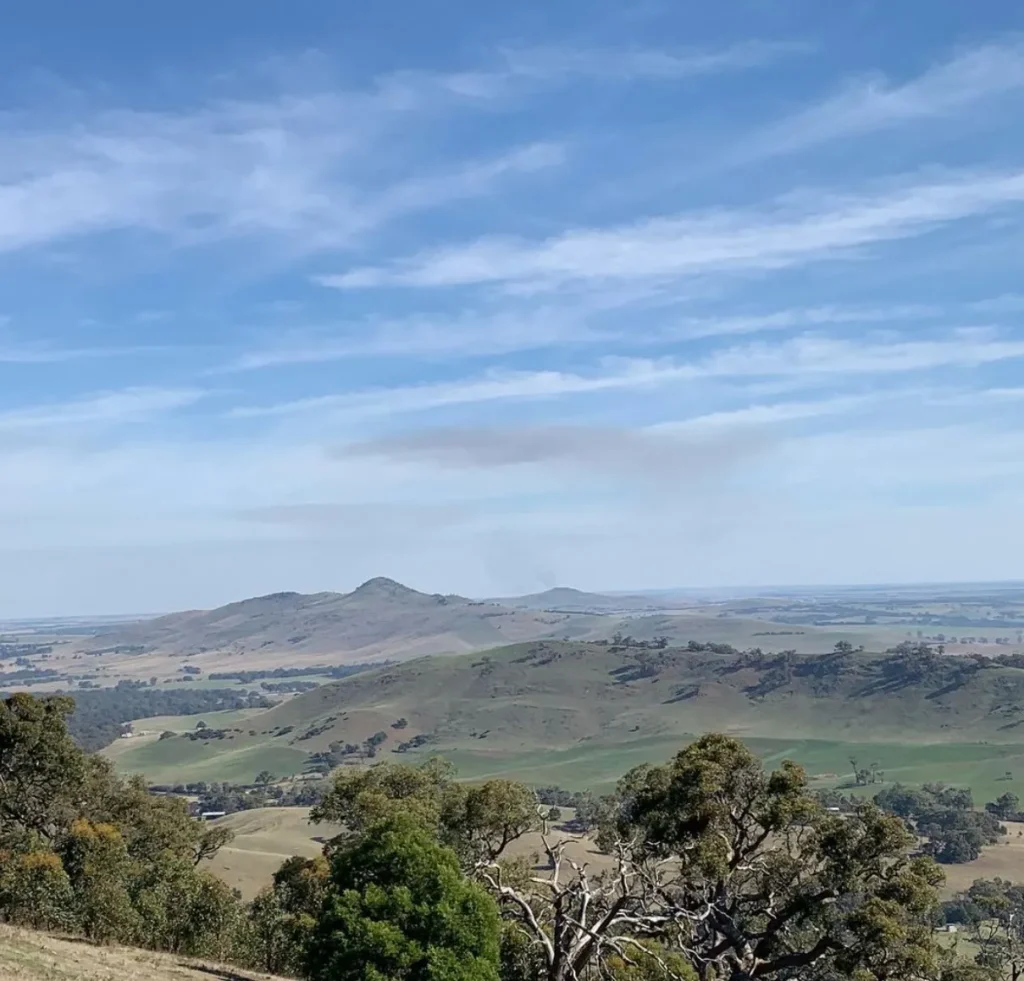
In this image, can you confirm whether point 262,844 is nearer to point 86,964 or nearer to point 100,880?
point 100,880

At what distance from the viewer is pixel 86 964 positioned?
2736 cm

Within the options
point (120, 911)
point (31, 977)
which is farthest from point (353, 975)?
point (120, 911)

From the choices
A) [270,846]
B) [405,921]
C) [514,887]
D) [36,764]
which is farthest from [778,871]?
[270,846]

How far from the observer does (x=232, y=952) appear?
39375 millimetres

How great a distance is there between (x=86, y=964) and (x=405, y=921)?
10.7m

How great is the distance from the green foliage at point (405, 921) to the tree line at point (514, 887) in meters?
0.05

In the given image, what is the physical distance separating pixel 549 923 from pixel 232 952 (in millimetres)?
13600

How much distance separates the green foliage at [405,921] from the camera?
73.9 ft

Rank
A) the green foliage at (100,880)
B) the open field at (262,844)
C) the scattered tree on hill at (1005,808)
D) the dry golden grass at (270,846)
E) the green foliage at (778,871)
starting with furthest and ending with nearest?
the scattered tree on hill at (1005,808), the open field at (262,844), the dry golden grass at (270,846), the green foliage at (100,880), the green foliage at (778,871)

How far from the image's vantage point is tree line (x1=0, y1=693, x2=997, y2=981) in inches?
936

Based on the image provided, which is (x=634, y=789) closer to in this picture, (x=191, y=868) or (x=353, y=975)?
(x=353, y=975)

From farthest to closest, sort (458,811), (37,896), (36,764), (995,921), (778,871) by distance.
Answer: (995,921), (36,764), (458,811), (37,896), (778,871)

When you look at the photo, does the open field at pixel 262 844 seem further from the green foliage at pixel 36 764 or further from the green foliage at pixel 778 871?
the green foliage at pixel 778 871

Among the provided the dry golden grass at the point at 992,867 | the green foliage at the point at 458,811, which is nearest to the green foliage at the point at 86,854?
the green foliage at the point at 458,811
